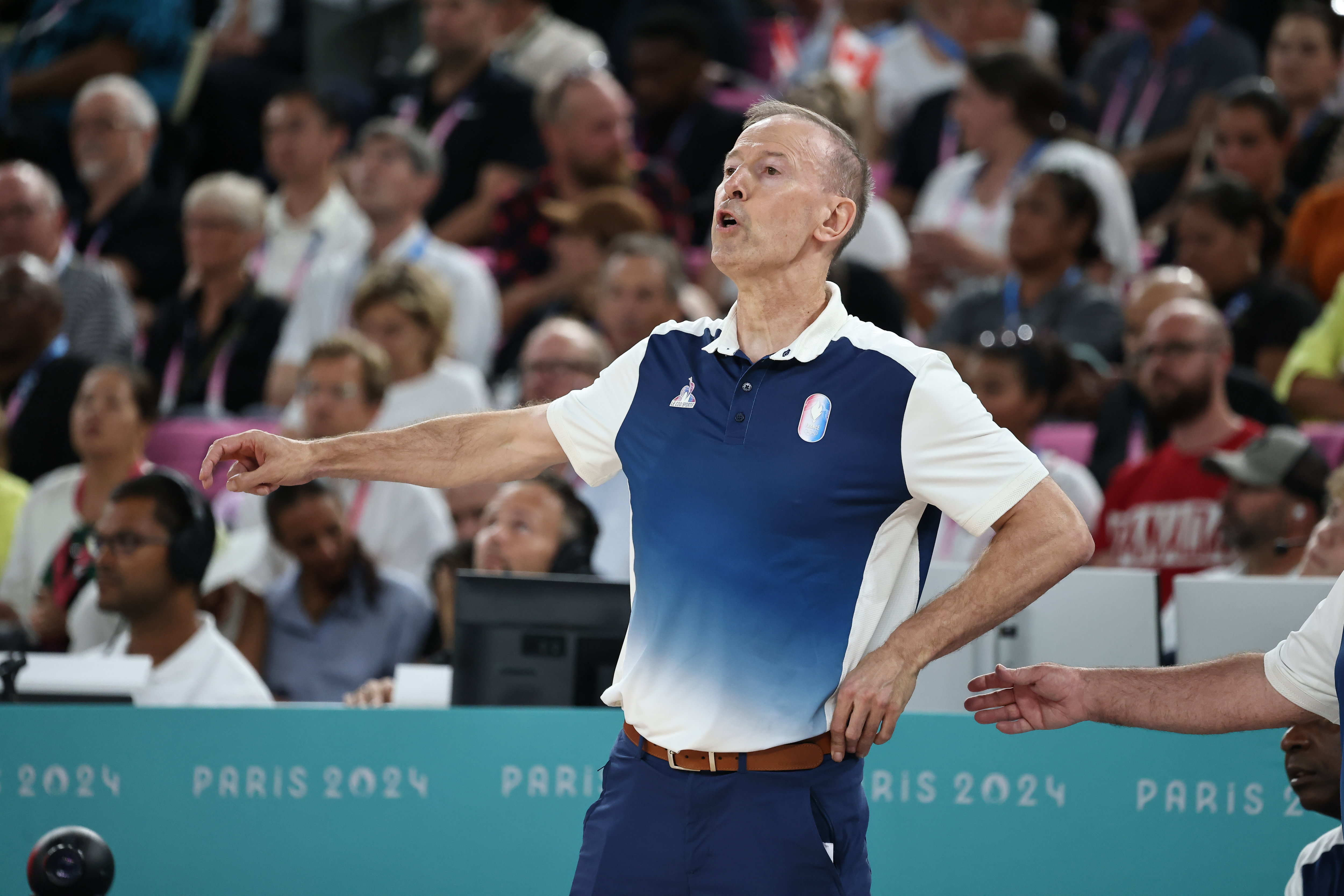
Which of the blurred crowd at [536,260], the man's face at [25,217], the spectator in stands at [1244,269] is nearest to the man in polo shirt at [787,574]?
the blurred crowd at [536,260]

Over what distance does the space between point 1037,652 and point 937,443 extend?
5.24 ft

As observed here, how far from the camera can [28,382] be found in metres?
7.78

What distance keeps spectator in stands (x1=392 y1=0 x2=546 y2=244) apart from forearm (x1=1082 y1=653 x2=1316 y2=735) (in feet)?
21.2

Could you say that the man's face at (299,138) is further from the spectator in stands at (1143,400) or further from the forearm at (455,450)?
the forearm at (455,450)

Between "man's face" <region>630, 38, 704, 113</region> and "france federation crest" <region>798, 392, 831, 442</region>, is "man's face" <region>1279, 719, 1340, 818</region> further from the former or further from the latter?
"man's face" <region>630, 38, 704, 113</region>

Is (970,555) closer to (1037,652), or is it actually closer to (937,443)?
(1037,652)

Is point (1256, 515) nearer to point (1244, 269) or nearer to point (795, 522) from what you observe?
point (1244, 269)

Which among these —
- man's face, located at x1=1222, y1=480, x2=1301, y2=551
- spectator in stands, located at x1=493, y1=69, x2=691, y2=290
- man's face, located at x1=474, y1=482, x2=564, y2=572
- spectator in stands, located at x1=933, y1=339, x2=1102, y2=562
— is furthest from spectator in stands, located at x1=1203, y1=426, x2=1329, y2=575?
spectator in stands, located at x1=493, y1=69, x2=691, y2=290

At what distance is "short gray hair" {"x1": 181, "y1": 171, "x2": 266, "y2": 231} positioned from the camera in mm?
8406

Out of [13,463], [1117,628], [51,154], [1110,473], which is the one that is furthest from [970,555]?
[51,154]

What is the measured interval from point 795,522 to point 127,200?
743 centimetres

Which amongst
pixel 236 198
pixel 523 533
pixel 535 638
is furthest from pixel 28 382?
pixel 535 638

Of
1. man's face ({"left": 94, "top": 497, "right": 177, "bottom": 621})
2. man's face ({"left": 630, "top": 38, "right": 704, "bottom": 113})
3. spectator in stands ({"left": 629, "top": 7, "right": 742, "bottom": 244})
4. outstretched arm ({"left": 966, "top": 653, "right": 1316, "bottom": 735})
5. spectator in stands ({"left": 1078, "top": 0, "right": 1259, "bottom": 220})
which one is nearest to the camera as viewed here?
outstretched arm ({"left": 966, "top": 653, "right": 1316, "bottom": 735})

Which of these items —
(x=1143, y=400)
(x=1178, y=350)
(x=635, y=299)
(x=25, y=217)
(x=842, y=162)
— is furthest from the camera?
(x=25, y=217)
